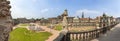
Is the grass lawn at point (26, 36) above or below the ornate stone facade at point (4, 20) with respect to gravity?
below

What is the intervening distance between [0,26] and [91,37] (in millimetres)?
18796

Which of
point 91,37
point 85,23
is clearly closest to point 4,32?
point 91,37

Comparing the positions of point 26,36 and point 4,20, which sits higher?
point 4,20

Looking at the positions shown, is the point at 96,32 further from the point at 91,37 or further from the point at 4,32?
the point at 4,32

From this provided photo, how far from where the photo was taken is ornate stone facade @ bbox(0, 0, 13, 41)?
296cm

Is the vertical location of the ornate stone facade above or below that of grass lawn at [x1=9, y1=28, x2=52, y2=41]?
above

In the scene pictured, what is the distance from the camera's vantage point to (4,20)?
9.88 ft

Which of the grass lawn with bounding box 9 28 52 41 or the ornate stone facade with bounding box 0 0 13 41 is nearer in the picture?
the ornate stone facade with bounding box 0 0 13 41

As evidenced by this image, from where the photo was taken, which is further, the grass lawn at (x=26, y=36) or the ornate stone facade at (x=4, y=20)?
the grass lawn at (x=26, y=36)

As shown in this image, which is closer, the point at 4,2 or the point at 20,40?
the point at 4,2

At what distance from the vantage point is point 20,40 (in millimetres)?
59938

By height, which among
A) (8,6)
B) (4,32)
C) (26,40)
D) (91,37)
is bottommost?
(26,40)

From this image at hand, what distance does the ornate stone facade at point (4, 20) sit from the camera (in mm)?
2963

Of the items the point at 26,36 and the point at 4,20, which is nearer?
the point at 4,20
